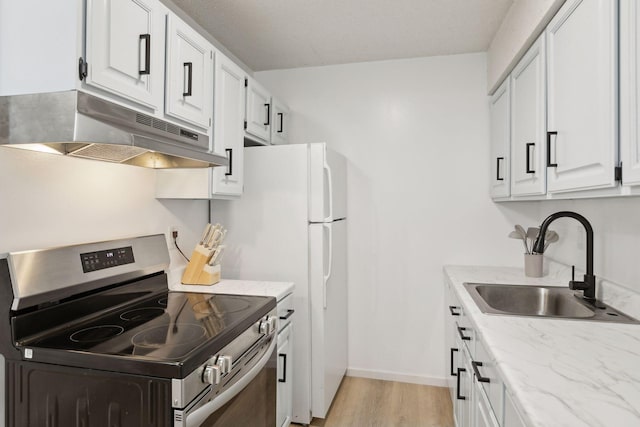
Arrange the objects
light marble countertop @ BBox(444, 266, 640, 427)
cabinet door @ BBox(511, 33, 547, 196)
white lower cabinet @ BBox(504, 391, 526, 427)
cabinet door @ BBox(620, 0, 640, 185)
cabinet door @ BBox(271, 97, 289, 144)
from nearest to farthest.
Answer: light marble countertop @ BBox(444, 266, 640, 427) < white lower cabinet @ BBox(504, 391, 526, 427) < cabinet door @ BBox(620, 0, 640, 185) < cabinet door @ BBox(511, 33, 547, 196) < cabinet door @ BBox(271, 97, 289, 144)

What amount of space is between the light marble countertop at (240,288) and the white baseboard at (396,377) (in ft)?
4.11

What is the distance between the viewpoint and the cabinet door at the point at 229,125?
2057mm

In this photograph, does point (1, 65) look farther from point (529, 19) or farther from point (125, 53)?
point (529, 19)

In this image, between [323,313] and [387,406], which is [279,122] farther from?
[387,406]

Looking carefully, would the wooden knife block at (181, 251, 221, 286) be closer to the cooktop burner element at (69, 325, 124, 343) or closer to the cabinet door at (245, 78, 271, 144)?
the cooktop burner element at (69, 325, 124, 343)

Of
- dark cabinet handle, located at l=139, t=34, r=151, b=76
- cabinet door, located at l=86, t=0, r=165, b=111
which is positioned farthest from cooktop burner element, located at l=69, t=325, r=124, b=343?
dark cabinet handle, located at l=139, t=34, r=151, b=76

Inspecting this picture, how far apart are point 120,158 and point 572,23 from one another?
1.89m

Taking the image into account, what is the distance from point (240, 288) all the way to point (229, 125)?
3.01 ft

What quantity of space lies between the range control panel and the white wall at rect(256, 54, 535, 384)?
1760 millimetres

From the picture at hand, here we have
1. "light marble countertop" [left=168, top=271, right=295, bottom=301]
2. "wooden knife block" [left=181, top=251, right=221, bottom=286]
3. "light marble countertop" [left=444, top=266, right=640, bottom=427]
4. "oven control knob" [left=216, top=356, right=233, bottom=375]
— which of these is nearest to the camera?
"light marble countertop" [left=444, top=266, right=640, bottom=427]

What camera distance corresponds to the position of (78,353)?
3.88 feet

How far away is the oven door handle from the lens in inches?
45.4

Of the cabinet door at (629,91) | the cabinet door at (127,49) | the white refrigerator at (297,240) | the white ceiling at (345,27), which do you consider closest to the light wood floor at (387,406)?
the white refrigerator at (297,240)

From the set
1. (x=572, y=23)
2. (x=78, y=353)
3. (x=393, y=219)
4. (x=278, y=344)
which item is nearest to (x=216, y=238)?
(x=278, y=344)
